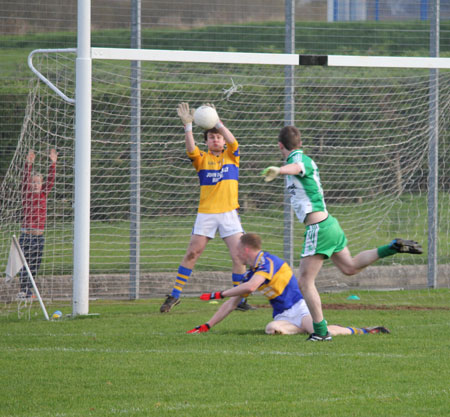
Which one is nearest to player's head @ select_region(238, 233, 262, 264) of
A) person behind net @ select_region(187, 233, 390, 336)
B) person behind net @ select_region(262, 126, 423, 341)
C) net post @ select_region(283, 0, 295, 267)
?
person behind net @ select_region(187, 233, 390, 336)

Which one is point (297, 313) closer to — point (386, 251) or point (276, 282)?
point (276, 282)

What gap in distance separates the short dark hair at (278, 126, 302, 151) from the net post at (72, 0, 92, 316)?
2976mm

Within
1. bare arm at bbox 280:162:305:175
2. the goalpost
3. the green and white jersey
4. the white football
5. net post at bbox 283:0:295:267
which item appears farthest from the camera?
net post at bbox 283:0:295:267

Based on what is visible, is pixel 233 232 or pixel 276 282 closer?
pixel 276 282

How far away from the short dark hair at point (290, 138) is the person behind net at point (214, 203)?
2.36 meters

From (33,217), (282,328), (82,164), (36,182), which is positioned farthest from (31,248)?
(282,328)

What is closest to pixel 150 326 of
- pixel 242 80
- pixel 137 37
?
pixel 137 37

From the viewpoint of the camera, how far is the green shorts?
8.35 metres

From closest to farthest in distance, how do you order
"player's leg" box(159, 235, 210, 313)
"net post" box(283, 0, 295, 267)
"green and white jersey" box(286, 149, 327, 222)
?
"green and white jersey" box(286, 149, 327, 222), "player's leg" box(159, 235, 210, 313), "net post" box(283, 0, 295, 267)

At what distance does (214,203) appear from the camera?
11.0m

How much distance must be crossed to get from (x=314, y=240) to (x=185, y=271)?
298 cm

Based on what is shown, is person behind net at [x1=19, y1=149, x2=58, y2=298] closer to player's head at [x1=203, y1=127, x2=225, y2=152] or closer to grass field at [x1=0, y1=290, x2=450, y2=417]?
grass field at [x1=0, y1=290, x2=450, y2=417]

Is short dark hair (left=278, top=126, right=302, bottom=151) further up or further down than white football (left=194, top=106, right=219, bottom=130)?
further down

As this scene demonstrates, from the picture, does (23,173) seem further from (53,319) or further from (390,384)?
(390,384)
